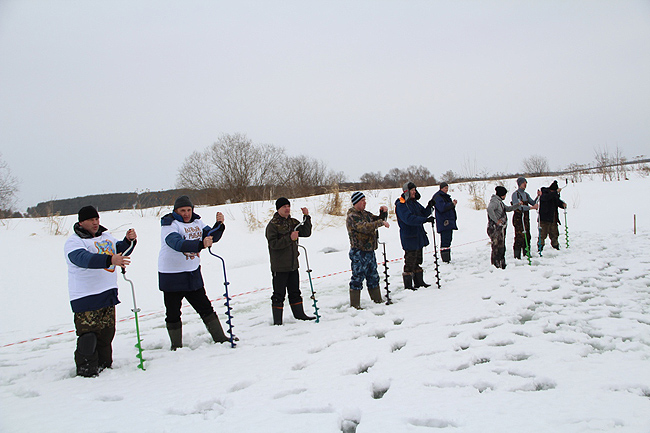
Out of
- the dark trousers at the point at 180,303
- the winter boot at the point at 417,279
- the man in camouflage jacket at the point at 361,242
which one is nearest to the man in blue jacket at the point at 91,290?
the dark trousers at the point at 180,303

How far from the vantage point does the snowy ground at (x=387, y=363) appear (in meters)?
2.99

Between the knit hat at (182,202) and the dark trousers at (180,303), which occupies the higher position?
the knit hat at (182,202)

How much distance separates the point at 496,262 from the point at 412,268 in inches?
87.4

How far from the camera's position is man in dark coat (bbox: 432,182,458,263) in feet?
29.3

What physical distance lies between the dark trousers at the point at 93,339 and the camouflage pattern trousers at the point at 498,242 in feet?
23.0

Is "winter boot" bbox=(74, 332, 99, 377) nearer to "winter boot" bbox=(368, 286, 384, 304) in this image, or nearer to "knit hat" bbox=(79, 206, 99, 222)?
"knit hat" bbox=(79, 206, 99, 222)

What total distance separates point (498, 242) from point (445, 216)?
1.51m

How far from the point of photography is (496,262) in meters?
8.20

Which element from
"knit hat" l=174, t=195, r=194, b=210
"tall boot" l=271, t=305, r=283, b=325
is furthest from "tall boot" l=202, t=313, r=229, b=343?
"knit hat" l=174, t=195, r=194, b=210

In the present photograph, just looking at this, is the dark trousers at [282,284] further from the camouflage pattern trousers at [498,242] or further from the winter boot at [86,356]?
the camouflage pattern trousers at [498,242]

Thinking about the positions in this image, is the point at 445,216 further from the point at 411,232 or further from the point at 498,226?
the point at 411,232

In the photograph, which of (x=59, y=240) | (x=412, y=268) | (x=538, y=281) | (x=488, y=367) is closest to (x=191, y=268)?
(x=488, y=367)

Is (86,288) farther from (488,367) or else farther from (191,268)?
(488,367)

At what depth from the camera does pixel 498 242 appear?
8070mm
